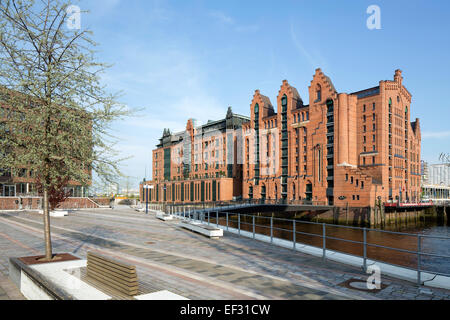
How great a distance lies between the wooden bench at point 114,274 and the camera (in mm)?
6367

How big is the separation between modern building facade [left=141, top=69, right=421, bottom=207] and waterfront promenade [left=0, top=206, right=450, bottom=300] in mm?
51884

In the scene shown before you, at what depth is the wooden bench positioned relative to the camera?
6367mm

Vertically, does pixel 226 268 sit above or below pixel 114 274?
below

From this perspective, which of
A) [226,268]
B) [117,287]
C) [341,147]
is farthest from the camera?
[341,147]

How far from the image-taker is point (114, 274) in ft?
22.3

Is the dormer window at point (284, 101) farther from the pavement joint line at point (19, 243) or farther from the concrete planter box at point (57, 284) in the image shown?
the concrete planter box at point (57, 284)

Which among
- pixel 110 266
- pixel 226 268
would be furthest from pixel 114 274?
pixel 226 268

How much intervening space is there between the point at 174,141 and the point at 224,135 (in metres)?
23.9

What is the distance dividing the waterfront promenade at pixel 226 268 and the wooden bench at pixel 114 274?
116cm

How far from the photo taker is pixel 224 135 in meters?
88.6

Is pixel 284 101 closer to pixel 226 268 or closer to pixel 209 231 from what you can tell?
pixel 209 231

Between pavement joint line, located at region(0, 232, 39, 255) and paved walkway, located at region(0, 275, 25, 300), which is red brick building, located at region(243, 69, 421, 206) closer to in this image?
pavement joint line, located at region(0, 232, 39, 255)

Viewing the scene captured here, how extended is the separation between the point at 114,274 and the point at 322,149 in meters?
64.5

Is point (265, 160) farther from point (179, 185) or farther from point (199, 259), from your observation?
point (199, 259)
